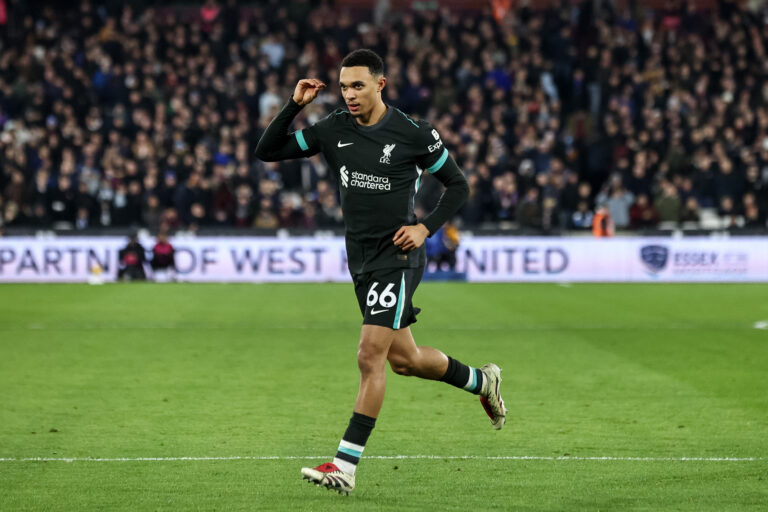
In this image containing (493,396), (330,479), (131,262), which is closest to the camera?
(330,479)

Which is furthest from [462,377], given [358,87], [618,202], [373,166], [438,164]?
[618,202]

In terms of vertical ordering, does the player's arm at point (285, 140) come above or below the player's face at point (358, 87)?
below

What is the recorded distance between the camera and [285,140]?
21.3 ft

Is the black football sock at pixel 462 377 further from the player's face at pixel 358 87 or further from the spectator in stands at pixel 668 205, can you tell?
the spectator in stands at pixel 668 205

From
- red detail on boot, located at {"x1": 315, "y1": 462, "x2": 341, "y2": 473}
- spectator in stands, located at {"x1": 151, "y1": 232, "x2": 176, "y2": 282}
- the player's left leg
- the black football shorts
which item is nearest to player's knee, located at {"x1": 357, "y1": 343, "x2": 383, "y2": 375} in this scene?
the player's left leg

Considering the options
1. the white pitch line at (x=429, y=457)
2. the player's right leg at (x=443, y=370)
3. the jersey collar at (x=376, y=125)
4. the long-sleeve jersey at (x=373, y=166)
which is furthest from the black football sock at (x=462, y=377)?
the jersey collar at (x=376, y=125)

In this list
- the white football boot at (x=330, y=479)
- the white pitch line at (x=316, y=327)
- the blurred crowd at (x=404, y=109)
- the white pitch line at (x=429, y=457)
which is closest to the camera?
the white football boot at (x=330, y=479)

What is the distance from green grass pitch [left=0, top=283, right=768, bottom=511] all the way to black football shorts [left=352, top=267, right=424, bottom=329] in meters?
0.86

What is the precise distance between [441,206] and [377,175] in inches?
16.4

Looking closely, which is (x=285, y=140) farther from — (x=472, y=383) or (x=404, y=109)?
(x=404, y=109)

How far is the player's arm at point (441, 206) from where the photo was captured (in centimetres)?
625

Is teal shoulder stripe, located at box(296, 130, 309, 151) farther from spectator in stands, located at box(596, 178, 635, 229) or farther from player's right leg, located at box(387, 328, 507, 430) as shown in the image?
spectator in stands, located at box(596, 178, 635, 229)

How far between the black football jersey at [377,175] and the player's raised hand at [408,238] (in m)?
0.09

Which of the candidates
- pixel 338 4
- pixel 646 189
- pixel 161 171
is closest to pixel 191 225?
pixel 161 171
